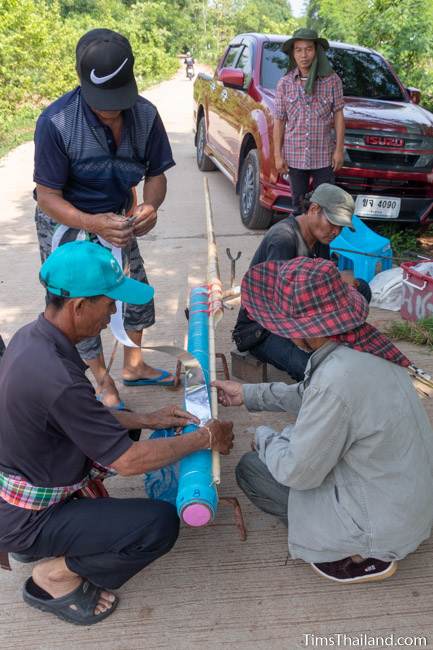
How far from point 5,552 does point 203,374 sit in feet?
3.60

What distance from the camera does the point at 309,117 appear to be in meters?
4.61

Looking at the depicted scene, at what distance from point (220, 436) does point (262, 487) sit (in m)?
0.35

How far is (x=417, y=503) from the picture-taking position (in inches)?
77.0

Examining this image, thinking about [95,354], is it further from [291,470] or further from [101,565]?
[291,470]

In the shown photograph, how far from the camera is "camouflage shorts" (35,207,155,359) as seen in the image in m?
2.91

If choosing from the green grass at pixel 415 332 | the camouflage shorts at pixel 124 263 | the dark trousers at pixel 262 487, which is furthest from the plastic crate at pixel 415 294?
the dark trousers at pixel 262 487

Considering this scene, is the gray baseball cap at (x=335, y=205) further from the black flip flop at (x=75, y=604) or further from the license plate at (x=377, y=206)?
the license plate at (x=377, y=206)

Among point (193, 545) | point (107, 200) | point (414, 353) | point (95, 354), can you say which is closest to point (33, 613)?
point (193, 545)

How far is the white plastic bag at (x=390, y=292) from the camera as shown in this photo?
452 cm

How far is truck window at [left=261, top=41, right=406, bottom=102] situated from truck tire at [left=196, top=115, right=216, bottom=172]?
262cm

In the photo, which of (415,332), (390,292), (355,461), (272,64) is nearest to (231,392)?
(355,461)

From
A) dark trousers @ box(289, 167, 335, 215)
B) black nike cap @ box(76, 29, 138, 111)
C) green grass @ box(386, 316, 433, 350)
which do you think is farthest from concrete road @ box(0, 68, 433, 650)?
dark trousers @ box(289, 167, 335, 215)

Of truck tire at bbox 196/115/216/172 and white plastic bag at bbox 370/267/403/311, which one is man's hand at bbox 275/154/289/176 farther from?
truck tire at bbox 196/115/216/172

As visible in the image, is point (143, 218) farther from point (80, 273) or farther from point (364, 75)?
point (364, 75)
